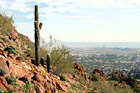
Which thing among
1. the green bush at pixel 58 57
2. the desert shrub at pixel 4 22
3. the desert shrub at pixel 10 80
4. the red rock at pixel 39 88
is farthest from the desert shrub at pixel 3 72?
the desert shrub at pixel 4 22

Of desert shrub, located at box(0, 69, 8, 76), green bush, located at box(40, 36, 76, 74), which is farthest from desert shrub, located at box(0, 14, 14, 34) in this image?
desert shrub, located at box(0, 69, 8, 76)

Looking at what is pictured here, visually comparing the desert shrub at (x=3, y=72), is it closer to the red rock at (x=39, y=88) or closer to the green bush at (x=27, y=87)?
the green bush at (x=27, y=87)

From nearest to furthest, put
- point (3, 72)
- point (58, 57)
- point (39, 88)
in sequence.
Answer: point (3, 72) < point (39, 88) < point (58, 57)

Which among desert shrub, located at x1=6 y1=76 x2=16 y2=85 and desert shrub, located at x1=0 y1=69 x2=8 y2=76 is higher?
desert shrub, located at x1=0 y1=69 x2=8 y2=76

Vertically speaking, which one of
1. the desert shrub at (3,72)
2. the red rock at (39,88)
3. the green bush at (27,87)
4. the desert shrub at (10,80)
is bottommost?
the red rock at (39,88)

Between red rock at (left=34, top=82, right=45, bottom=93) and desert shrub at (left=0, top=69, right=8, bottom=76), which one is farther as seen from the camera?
red rock at (left=34, top=82, right=45, bottom=93)

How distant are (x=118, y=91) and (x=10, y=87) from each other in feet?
57.9

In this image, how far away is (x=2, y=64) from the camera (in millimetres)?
12555

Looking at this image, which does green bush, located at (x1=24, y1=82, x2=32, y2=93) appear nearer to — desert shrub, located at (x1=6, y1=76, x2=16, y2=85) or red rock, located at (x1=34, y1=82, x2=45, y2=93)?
red rock, located at (x1=34, y1=82, x2=45, y2=93)

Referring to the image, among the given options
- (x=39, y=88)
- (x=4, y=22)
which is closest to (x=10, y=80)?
(x=39, y=88)

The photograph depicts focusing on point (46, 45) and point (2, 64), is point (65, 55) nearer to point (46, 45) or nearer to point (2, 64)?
point (46, 45)

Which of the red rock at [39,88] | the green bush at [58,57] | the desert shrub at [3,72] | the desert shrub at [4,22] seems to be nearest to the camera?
the desert shrub at [3,72]

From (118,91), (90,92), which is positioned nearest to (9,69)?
(90,92)

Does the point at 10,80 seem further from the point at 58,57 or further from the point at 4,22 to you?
the point at 4,22
